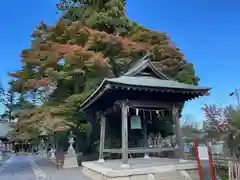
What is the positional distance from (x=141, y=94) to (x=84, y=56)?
6.28 meters

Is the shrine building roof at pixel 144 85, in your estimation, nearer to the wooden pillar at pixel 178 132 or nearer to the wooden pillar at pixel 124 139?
the wooden pillar at pixel 178 132

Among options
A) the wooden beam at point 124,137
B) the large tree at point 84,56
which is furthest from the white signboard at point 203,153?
the large tree at point 84,56

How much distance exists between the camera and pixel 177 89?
30.2 ft

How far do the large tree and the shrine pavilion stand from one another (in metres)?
4.29

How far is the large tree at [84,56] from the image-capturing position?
47.8ft

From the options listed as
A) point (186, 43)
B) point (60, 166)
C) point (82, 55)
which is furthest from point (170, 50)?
point (60, 166)

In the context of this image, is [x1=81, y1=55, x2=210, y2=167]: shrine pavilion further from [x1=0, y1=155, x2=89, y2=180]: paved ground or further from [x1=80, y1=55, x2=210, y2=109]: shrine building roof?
[x1=0, y1=155, x2=89, y2=180]: paved ground

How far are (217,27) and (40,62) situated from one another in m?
12.2

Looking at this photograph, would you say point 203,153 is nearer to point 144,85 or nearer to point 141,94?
point 144,85

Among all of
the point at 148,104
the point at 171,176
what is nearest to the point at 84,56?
the point at 148,104

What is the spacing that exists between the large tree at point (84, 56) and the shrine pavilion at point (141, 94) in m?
4.29

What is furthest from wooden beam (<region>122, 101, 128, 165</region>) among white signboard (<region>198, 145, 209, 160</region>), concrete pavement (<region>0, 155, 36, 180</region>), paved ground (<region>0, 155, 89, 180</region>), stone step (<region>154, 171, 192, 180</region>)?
concrete pavement (<region>0, 155, 36, 180</region>)

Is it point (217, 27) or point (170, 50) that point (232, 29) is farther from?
point (170, 50)

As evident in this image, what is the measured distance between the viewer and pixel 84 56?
1448cm
